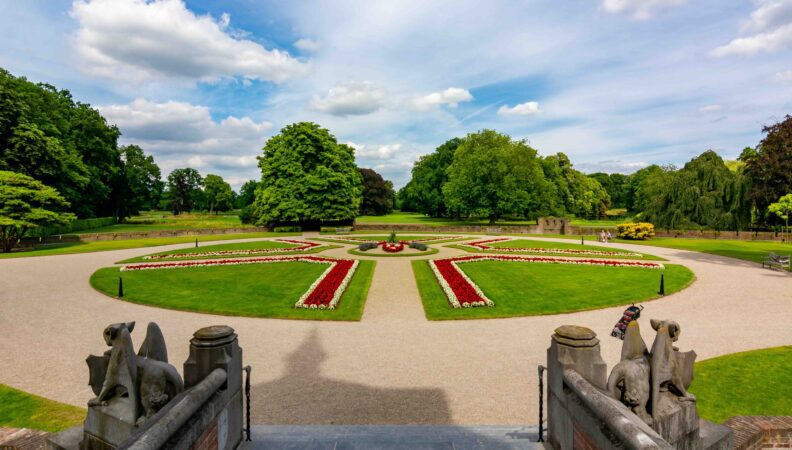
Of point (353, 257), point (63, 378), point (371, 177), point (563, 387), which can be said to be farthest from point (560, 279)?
point (371, 177)

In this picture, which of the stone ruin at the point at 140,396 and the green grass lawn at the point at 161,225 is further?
the green grass lawn at the point at 161,225

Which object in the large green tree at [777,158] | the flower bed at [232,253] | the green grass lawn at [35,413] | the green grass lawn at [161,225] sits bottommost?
→ the green grass lawn at [35,413]

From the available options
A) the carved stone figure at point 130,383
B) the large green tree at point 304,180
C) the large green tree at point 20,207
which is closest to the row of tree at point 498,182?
the large green tree at point 304,180

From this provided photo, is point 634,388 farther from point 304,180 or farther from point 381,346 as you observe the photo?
point 304,180

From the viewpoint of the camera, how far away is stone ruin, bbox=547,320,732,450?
4.79 metres

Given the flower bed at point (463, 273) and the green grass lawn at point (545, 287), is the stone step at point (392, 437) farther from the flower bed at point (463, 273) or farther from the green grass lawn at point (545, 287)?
the flower bed at point (463, 273)

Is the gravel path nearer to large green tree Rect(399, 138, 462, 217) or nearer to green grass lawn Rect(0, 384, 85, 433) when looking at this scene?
green grass lawn Rect(0, 384, 85, 433)

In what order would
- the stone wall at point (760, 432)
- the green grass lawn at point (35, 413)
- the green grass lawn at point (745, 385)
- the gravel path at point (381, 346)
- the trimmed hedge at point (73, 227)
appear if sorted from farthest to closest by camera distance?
the trimmed hedge at point (73, 227) < the gravel path at point (381, 346) < the green grass lawn at point (745, 385) < the green grass lawn at point (35, 413) < the stone wall at point (760, 432)

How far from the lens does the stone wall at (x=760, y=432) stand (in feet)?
18.7

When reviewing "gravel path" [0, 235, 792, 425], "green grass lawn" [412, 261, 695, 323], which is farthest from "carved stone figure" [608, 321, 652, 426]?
"green grass lawn" [412, 261, 695, 323]

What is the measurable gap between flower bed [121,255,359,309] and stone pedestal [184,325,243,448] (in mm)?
9003

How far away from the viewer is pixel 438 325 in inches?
503

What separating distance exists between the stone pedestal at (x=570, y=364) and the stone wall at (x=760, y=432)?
101 inches

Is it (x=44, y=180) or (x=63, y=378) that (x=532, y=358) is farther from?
(x=44, y=180)
